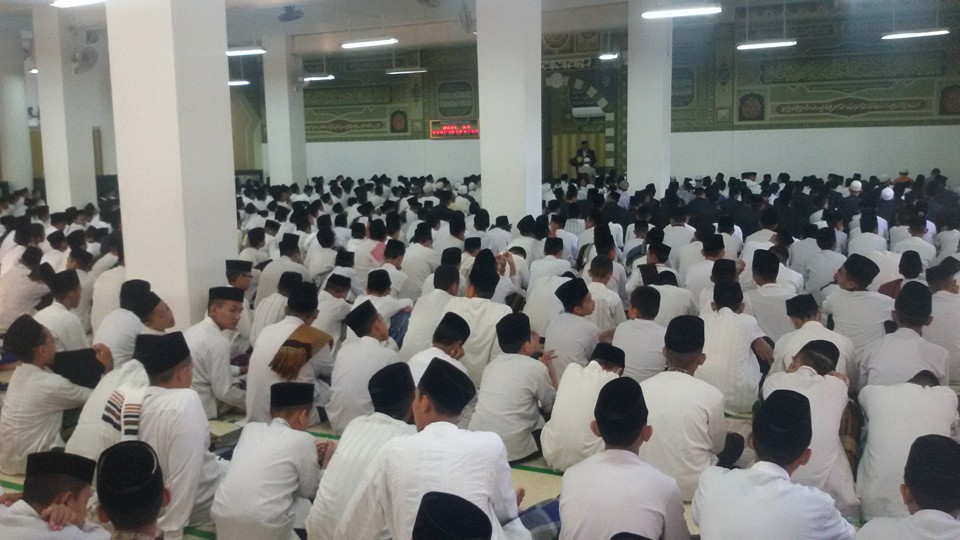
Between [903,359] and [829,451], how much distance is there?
1125 mm

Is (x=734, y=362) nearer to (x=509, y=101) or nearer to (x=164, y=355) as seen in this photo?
(x=164, y=355)

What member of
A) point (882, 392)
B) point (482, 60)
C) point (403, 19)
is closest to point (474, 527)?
point (882, 392)

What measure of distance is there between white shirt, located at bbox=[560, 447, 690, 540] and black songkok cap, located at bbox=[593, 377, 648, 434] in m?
0.10

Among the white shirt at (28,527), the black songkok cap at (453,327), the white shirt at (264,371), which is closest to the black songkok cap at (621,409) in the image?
the black songkok cap at (453,327)

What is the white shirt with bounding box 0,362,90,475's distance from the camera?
462 centimetres

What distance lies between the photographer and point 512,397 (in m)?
4.63

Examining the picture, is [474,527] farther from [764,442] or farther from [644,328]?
[644,328]

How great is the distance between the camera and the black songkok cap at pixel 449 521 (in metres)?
2.31

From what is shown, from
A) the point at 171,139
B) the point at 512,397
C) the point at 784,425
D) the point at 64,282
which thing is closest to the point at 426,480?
the point at 784,425

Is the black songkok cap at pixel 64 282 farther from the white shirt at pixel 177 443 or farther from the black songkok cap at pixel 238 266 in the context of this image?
the white shirt at pixel 177 443

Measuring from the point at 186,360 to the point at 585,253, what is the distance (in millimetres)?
5478

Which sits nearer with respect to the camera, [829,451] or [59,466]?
[59,466]

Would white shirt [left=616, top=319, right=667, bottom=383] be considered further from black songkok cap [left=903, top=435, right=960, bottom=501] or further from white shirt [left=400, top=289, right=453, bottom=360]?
black songkok cap [left=903, top=435, right=960, bottom=501]

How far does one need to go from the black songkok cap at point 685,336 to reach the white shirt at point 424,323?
6.60 feet
